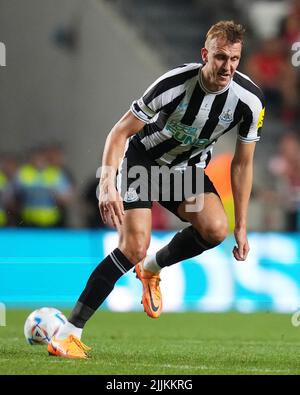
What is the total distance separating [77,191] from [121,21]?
2813 mm

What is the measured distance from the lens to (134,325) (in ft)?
32.4

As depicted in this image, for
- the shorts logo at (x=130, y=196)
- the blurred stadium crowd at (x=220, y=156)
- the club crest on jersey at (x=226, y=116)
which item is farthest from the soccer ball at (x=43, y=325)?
the blurred stadium crowd at (x=220, y=156)

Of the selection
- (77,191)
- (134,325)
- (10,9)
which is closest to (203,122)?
(134,325)

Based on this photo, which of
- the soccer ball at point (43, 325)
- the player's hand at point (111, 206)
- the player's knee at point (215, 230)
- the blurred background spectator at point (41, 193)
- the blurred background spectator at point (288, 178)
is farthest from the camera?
the blurred background spectator at point (41, 193)

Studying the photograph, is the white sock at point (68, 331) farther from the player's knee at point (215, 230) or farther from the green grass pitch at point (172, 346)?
the player's knee at point (215, 230)

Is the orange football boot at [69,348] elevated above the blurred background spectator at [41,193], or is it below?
below

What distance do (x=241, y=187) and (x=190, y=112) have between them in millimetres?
643

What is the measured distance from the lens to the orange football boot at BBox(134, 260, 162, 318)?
24.3 ft

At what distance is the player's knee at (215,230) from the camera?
6.94 metres

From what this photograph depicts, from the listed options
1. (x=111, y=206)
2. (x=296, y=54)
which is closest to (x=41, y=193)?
(x=296, y=54)

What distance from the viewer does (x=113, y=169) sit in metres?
6.30

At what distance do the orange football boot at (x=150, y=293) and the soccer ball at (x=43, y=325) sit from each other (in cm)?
59

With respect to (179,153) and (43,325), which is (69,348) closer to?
(43,325)

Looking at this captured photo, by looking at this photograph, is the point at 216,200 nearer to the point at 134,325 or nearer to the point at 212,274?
the point at 134,325
